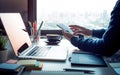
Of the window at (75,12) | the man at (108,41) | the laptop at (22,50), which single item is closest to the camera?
the laptop at (22,50)

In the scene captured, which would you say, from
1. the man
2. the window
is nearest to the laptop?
the man

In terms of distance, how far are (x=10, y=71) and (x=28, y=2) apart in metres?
1.27

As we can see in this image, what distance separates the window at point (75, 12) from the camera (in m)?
2.04

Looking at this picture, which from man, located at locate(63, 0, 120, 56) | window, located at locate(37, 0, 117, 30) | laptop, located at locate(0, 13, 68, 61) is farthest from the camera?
window, located at locate(37, 0, 117, 30)

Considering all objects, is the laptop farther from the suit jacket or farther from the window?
the window

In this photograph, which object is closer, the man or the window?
the man

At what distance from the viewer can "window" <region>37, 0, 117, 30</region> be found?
2.04 m

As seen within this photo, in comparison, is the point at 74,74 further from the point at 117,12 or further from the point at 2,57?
the point at 117,12

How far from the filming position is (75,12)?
208 cm

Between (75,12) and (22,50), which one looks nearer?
(22,50)

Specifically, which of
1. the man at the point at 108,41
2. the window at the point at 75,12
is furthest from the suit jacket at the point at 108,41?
the window at the point at 75,12

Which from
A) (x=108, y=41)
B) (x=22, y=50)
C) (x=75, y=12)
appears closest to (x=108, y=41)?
(x=108, y=41)

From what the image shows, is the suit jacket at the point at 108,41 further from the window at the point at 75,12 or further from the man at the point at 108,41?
the window at the point at 75,12

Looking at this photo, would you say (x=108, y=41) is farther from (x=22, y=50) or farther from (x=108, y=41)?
(x=22, y=50)
